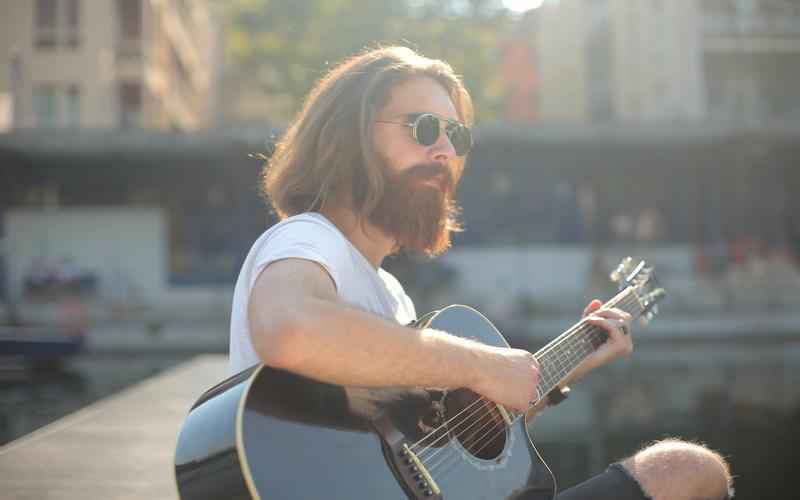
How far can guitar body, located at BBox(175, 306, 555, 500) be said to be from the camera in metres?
1.68

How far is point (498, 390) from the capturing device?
2.05 m

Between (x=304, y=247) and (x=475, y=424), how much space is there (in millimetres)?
739

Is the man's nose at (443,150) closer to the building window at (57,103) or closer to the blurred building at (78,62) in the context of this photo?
the blurred building at (78,62)

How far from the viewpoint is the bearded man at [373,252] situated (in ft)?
5.69

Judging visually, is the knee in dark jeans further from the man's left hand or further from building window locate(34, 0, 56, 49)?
building window locate(34, 0, 56, 49)

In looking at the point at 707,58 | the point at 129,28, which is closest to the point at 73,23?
the point at 129,28

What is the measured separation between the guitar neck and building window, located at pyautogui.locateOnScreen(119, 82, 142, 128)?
25.5 metres

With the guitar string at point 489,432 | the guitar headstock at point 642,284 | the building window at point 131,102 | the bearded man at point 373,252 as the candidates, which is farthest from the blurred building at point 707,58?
the bearded man at point 373,252

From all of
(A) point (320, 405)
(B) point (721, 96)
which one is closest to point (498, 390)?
(A) point (320, 405)

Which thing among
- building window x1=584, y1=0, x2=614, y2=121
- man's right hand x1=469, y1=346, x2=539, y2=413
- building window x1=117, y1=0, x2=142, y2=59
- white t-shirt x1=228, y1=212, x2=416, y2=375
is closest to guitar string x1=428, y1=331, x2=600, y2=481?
man's right hand x1=469, y1=346, x2=539, y2=413

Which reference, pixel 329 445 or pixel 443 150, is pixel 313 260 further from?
pixel 443 150

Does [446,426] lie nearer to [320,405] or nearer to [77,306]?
[320,405]

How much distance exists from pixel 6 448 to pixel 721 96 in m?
27.2

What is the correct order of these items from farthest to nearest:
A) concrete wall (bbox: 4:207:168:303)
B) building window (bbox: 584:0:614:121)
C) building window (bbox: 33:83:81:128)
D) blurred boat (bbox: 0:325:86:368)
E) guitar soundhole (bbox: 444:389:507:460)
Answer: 1. building window (bbox: 584:0:614:121)
2. building window (bbox: 33:83:81:128)
3. concrete wall (bbox: 4:207:168:303)
4. blurred boat (bbox: 0:325:86:368)
5. guitar soundhole (bbox: 444:389:507:460)
